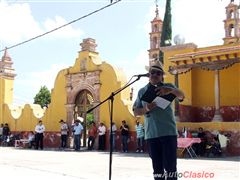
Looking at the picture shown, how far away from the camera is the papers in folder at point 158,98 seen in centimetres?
505

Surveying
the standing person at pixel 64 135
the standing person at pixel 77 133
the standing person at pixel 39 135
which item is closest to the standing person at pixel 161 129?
the standing person at pixel 77 133

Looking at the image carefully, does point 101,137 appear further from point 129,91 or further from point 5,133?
point 5,133

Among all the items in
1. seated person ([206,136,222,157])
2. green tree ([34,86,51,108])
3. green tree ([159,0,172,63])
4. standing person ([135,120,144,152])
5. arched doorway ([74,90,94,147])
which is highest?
green tree ([159,0,172,63])

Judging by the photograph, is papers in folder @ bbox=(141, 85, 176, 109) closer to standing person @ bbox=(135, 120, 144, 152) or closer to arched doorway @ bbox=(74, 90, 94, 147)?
standing person @ bbox=(135, 120, 144, 152)

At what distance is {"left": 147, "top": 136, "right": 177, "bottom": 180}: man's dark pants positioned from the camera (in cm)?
502

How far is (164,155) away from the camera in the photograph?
5.05m

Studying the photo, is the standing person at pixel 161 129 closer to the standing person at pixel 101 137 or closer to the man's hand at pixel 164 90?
the man's hand at pixel 164 90

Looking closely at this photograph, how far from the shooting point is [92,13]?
12852 mm

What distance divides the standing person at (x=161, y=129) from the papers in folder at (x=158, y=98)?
1.6 inches

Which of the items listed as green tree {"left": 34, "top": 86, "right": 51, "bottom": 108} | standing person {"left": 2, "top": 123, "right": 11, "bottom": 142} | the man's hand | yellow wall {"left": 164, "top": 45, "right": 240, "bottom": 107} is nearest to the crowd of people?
A: standing person {"left": 2, "top": 123, "right": 11, "bottom": 142}

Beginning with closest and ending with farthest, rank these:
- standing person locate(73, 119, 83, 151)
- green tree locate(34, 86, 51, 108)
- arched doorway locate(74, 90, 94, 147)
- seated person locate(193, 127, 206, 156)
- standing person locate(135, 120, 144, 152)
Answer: seated person locate(193, 127, 206, 156) < standing person locate(135, 120, 144, 152) < standing person locate(73, 119, 83, 151) < arched doorway locate(74, 90, 94, 147) < green tree locate(34, 86, 51, 108)

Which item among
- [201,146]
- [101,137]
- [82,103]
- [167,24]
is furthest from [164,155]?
[167,24]

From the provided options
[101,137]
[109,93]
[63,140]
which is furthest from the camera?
[63,140]

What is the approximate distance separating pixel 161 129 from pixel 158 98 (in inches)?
14.7
